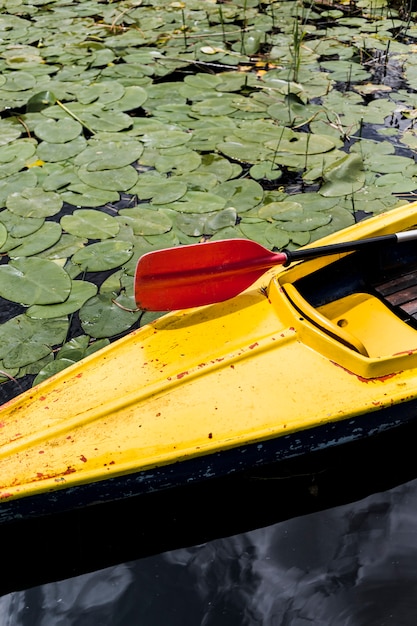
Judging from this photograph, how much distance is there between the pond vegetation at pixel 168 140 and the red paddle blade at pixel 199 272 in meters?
0.46

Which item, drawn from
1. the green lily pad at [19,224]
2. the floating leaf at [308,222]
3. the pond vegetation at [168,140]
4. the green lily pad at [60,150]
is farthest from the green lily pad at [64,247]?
the floating leaf at [308,222]

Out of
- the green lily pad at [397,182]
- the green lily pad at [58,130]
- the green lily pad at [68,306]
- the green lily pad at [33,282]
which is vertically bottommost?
the green lily pad at [68,306]

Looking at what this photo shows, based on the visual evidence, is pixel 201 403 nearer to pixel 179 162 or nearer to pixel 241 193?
pixel 241 193

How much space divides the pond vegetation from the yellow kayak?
0.47 m

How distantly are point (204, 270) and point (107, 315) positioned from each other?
625mm

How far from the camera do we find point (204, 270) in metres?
2.35

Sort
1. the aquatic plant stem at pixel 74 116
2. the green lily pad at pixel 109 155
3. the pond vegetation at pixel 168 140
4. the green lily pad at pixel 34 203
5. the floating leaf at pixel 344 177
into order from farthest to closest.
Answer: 1. the aquatic plant stem at pixel 74 116
2. the green lily pad at pixel 109 155
3. the floating leaf at pixel 344 177
4. the green lily pad at pixel 34 203
5. the pond vegetation at pixel 168 140

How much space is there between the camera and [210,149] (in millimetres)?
3809

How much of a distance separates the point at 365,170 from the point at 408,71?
1556 mm

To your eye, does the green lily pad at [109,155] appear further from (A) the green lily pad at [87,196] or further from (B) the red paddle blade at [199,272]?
(B) the red paddle blade at [199,272]

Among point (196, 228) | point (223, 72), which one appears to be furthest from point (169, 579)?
point (223, 72)

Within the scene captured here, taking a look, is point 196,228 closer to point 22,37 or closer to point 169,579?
point 169,579

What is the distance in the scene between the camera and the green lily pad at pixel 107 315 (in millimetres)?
2723

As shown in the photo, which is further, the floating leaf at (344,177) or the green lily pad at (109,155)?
the green lily pad at (109,155)
